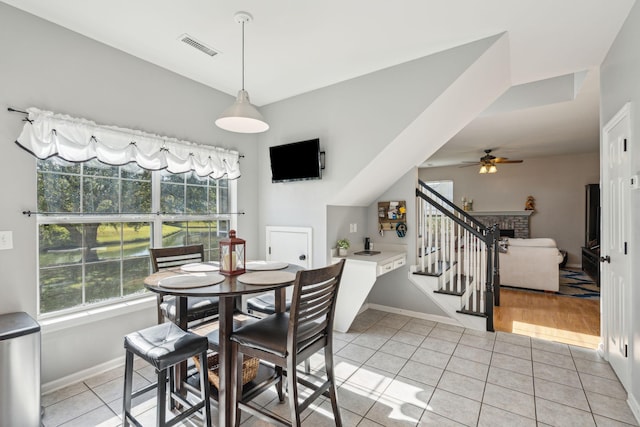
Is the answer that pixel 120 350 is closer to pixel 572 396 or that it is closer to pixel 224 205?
pixel 224 205

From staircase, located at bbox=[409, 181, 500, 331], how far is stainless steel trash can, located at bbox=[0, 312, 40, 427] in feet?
11.7

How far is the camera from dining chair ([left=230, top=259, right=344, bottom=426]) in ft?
5.26

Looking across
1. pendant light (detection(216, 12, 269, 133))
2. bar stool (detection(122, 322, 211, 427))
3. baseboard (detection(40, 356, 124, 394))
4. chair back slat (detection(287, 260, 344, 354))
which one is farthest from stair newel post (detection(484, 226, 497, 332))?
baseboard (detection(40, 356, 124, 394))

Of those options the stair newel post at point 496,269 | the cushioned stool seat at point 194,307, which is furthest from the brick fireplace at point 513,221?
the cushioned stool seat at point 194,307

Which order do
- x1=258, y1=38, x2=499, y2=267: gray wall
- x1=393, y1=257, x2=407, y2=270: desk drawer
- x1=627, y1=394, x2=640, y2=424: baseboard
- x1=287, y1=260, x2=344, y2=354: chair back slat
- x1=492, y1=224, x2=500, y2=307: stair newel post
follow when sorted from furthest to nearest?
x1=492, y1=224, x2=500, y2=307: stair newel post, x1=393, y1=257, x2=407, y2=270: desk drawer, x1=258, y1=38, x2=499, y2=267: gray wall, x1=627, y1=394, x2=640, y2=424: baseboard, x1=287, y1=260, x2=344, y2=354: chair back slat

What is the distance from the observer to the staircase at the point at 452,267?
3.52 m

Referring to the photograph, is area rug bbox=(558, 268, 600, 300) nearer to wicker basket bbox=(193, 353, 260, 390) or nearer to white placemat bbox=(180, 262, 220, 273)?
wicker basket bbox=(193, 353, 260, 390)

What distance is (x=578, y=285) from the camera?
216 inches

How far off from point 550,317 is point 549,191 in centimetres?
497

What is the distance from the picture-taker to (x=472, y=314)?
3.54 metres

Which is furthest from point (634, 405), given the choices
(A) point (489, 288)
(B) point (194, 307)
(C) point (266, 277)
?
(B) point (194, 307)

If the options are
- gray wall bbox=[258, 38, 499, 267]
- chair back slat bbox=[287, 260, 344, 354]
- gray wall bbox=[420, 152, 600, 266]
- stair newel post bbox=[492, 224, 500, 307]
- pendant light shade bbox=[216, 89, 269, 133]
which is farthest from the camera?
gray wall bbox=[420, 152, 600, 266]

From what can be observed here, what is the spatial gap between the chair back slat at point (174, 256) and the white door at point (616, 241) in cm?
333

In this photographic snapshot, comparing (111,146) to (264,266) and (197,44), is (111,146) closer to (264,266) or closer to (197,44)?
(197,44)
